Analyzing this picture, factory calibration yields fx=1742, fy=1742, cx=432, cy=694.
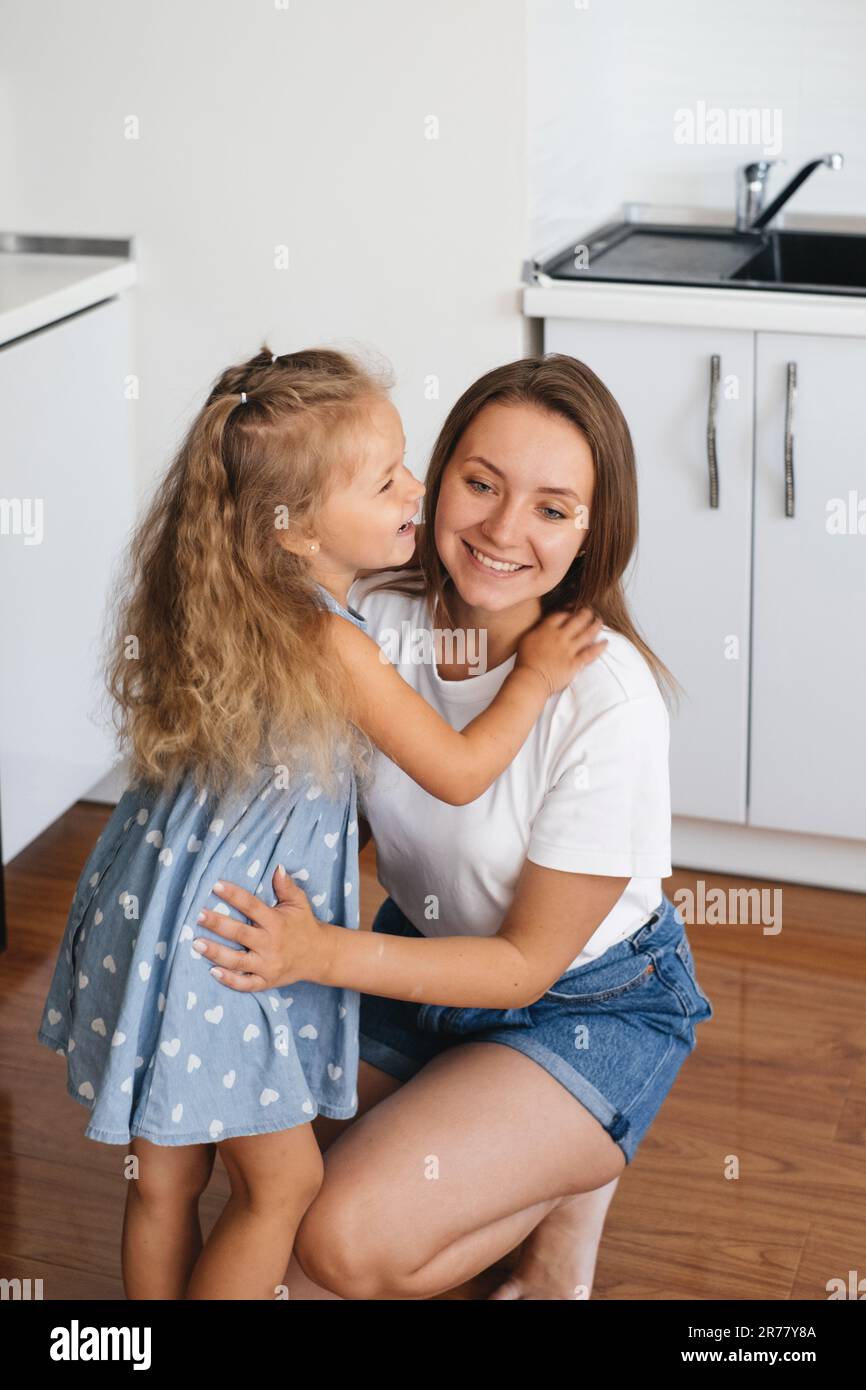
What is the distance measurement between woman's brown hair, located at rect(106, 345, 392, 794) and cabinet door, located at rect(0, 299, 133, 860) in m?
1.00

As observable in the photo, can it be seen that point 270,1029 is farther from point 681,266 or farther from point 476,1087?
point 681,266

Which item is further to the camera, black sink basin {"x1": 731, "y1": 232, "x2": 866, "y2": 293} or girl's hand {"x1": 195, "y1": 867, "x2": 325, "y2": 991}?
black sink basin {"x1": 731, "y1": 232, "x2": 866, "y2": 293}

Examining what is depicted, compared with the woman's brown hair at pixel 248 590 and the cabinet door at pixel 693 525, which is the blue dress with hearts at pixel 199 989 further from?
the cabinet door at pixel 693 525

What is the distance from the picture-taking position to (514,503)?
162 cm

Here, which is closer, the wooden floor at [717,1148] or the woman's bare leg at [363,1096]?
the woman's bare leg at [363,1096]

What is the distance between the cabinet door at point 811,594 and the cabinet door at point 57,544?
0.98 meters

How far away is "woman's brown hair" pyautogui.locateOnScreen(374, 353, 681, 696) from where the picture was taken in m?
1.63

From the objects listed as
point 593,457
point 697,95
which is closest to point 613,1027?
point 593,457

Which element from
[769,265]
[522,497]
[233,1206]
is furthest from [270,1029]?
[769,265]

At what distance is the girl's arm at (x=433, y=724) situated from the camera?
60.3 inches

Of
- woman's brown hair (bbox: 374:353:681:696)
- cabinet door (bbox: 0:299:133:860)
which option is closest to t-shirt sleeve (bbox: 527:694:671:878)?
woman's brown hair (bbox: 374:353:681:696)

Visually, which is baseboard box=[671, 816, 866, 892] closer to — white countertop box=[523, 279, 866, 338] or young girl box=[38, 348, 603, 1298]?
white countertop box=[523, 279, 866, 338]

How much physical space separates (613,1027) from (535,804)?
0.78 feet

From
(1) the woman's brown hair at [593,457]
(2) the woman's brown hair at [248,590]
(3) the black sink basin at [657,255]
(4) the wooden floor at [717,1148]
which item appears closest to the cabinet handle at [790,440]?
(3) the black sink basin at [657,255]
